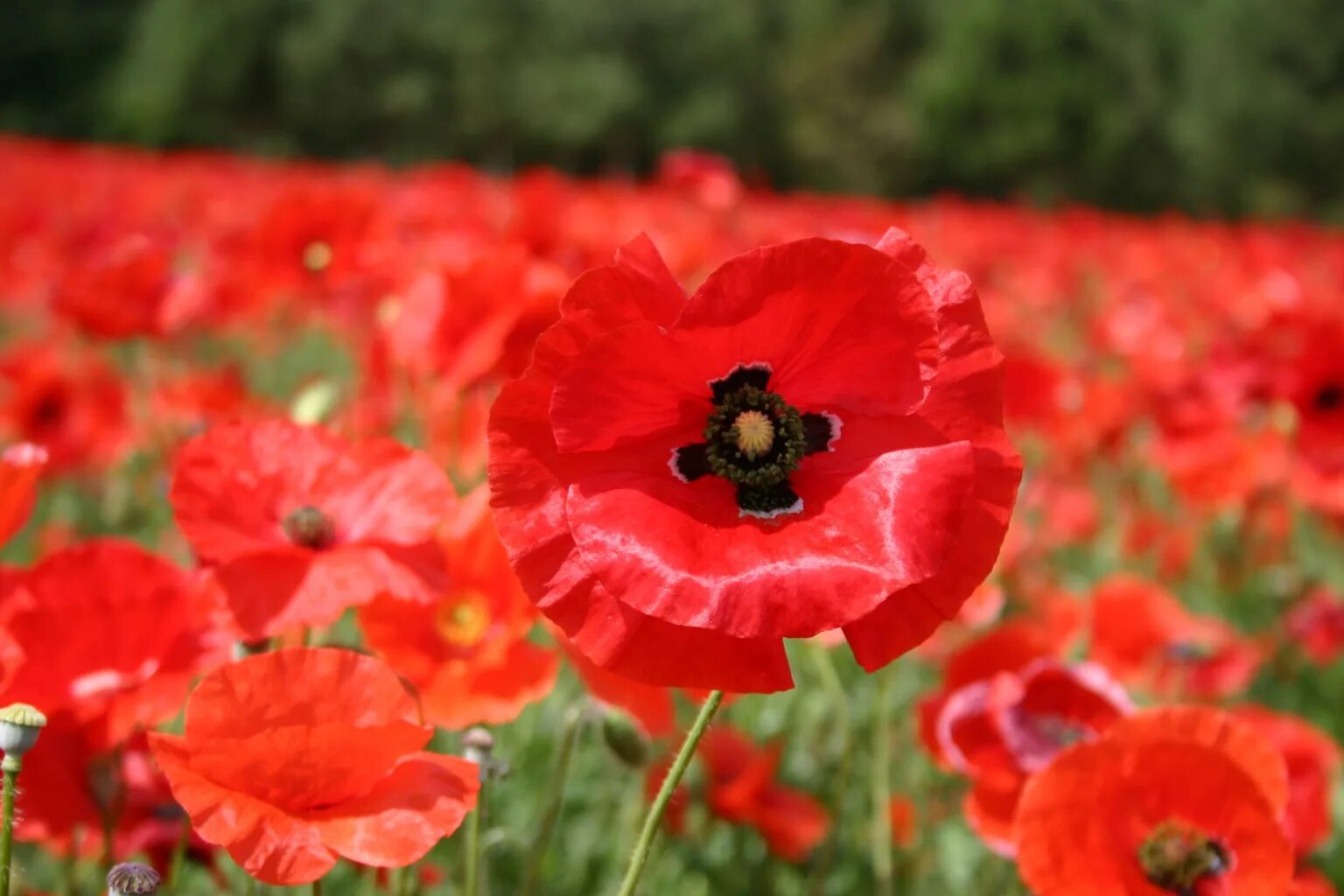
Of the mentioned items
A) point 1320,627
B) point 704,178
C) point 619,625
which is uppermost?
point 619,625

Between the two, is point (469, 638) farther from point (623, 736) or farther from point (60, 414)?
point (60, 414)

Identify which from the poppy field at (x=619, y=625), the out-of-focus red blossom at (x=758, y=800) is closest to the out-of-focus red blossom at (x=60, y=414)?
the poppy field at (x=619, y=625)

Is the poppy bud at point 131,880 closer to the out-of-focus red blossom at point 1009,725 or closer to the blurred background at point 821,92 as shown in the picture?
the out-of-focus red blossom at point 1009,725

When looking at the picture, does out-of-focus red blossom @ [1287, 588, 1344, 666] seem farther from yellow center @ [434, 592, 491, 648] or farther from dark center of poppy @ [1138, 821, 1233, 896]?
yellow center @ [434, 592, 491, 648]

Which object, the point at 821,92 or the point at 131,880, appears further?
the point at 821,92

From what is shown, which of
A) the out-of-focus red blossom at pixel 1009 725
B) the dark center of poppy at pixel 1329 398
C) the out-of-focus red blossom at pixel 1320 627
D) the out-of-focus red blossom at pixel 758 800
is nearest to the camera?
the out-of-focus red blossom at pixel 1009 725

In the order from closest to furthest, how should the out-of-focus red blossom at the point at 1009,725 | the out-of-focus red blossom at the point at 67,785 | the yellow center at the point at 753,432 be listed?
the yellow center at the point at 753,432 < the out-of-focus red blossom at the point at 67,785 < the out-of-focus red blossom at the point at 1009,725

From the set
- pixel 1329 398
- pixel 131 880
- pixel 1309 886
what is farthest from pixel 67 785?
pixel 1329 398
